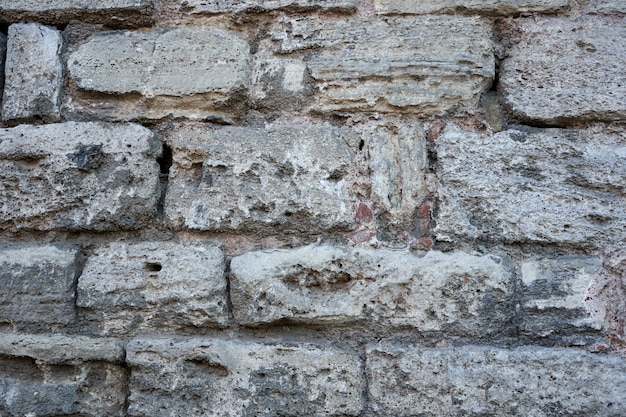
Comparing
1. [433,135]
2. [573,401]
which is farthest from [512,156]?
[573,401]

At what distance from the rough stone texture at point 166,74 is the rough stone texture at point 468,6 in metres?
0.48

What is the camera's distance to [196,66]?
194cm

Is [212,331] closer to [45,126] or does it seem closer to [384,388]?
[384,388]

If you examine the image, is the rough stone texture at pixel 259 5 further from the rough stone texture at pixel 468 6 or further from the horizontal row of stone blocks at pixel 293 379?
the horizontal row of stone blocks at pixel 293 379

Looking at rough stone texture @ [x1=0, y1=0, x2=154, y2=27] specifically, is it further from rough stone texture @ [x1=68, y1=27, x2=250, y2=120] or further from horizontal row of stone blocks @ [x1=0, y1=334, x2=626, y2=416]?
horizontal row of stone blocks @ [x1=0, y1=334, x2=626, y2=416]

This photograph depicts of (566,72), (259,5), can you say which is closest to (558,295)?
(566,72)

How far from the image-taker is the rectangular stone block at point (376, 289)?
1.71 metres

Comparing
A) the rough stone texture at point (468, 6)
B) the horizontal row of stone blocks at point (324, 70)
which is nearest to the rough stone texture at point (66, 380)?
the horizontal row of stone blocks at point (324, 70)

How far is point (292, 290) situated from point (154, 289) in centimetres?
41

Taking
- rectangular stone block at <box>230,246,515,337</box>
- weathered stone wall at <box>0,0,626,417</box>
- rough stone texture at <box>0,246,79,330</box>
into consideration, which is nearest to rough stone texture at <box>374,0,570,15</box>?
weathered stone wall at <box>0,0,626,417</box>

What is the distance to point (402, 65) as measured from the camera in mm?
1856

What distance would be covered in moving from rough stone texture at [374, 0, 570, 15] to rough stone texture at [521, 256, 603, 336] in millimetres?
769

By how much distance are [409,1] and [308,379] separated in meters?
1.17

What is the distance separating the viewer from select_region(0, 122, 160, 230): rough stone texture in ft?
6.12
